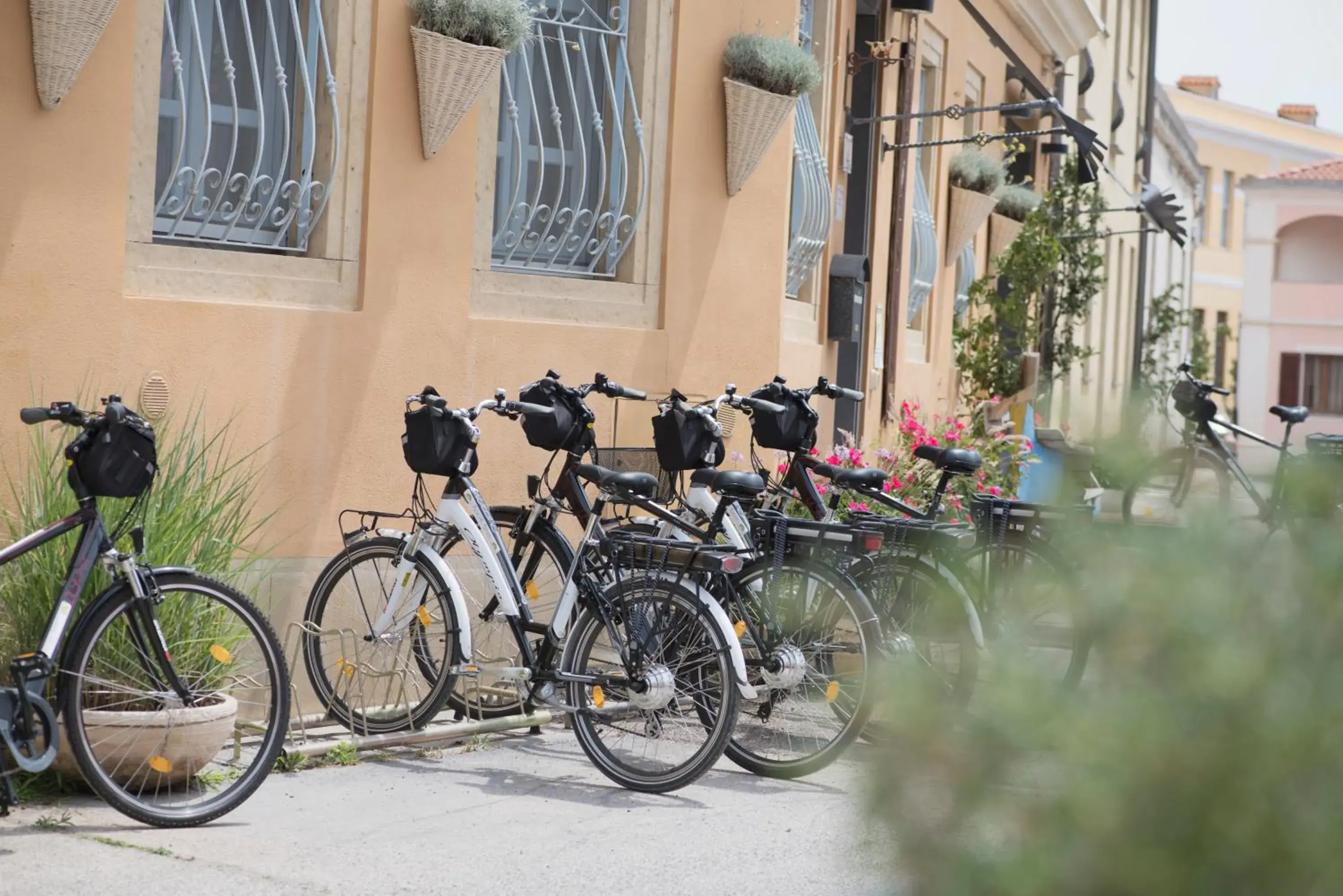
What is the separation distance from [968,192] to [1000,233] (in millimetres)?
1961

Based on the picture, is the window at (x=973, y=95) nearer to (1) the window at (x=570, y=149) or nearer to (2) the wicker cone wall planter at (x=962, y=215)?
(2) the wicker cone wall planter at (x=962, y=215)

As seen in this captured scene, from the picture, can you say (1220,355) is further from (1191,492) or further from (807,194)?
(1191,492)

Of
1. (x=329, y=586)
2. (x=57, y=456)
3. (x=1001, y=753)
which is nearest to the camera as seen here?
(x=1001, y=753)

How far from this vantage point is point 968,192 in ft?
41.4

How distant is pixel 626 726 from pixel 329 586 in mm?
1241

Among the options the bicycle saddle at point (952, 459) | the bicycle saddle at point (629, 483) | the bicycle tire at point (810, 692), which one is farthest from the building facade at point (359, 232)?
the bicycle tire at point (810, 692)

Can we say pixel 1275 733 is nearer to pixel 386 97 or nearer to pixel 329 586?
pixel 329 586

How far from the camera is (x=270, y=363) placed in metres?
5.91

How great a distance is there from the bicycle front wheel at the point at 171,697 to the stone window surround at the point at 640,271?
2.42m

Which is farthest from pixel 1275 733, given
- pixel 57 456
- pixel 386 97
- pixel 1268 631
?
pixel 386 97

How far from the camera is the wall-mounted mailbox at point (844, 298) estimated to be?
964 cm

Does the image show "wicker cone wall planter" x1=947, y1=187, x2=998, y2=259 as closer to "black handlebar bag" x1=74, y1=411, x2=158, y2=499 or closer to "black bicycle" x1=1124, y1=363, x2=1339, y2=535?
"black handlebar bag" x1=74, y1=411, x2=158, y2=499

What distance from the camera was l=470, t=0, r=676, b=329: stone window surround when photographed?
6.91m

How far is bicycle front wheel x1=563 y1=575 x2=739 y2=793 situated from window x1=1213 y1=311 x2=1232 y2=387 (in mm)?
39513
